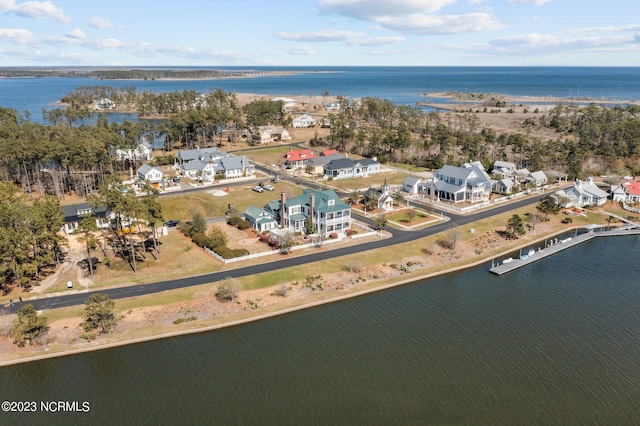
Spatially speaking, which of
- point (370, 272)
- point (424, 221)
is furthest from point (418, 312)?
point (424, 221)

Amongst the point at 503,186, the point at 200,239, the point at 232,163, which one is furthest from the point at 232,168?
the point at 503,186

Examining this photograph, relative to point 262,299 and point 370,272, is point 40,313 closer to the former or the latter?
point 262,299

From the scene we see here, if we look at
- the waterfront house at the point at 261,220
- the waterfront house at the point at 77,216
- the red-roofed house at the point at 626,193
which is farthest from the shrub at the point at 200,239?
the red-roofed house at the point at 626,193

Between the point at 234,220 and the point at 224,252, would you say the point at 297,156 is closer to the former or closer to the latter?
the point at 234,220

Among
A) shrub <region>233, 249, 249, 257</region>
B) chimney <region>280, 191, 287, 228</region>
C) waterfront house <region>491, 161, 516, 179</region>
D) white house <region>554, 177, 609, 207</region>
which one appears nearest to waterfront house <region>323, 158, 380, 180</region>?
waterfront house <region>491, 161, 516, 179</region>

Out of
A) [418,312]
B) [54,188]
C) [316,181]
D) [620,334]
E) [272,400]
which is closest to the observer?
[272,400]

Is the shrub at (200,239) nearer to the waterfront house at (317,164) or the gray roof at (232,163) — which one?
the gray roof at (232,163)
